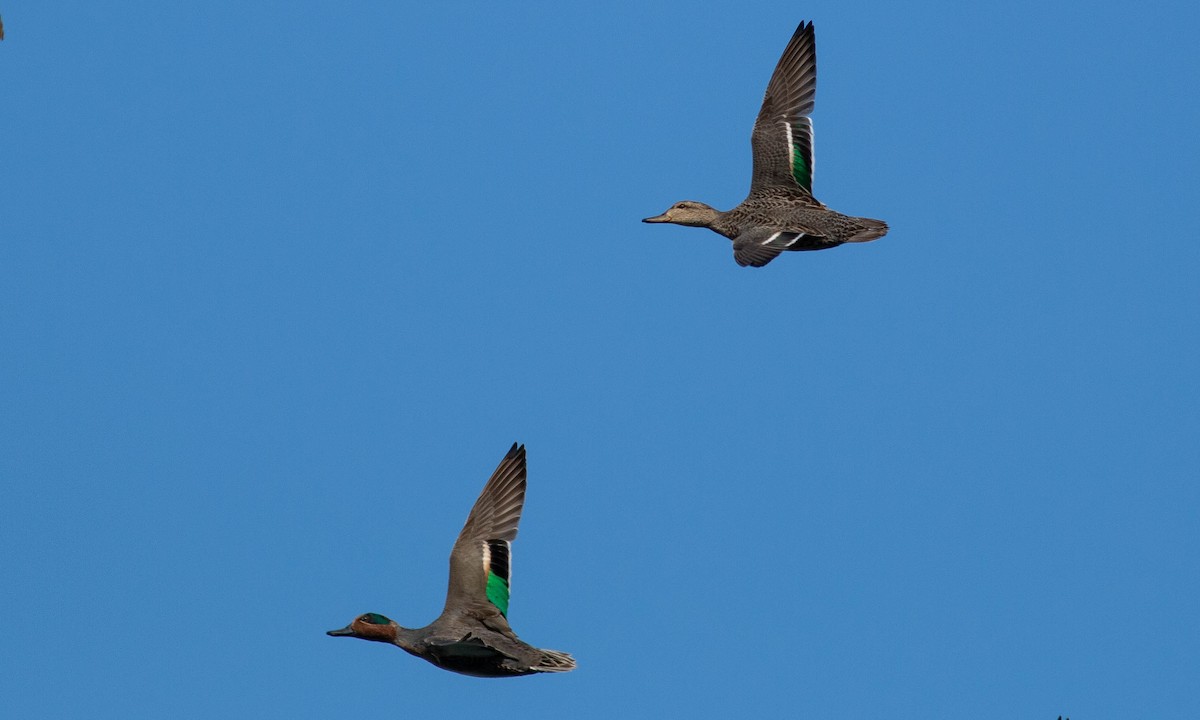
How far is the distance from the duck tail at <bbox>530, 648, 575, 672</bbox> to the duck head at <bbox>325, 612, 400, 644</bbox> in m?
1.65

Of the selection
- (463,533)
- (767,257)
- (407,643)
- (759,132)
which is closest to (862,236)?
(767,257)

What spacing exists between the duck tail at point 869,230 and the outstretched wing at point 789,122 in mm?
2299

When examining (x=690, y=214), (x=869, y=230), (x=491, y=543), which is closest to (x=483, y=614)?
(x=491, y=543)

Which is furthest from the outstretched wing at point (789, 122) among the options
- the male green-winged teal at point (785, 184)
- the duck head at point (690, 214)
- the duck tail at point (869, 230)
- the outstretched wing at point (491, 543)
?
the outstretched wing at point (491, 543)

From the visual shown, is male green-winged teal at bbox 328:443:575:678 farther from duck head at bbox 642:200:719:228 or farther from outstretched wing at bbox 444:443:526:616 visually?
duck head at bbox 642:200:719:228

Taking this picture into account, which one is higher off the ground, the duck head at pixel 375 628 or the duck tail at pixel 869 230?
the duck tail at pixel 869 230

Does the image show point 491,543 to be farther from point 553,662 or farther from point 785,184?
point 785,184

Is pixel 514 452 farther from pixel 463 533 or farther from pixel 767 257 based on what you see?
pixel 767 257

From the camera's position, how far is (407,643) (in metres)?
18.3

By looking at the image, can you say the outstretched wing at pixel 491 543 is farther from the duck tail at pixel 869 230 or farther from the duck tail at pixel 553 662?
the duck tail at pixel 869 230

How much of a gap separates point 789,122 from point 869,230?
142 inches

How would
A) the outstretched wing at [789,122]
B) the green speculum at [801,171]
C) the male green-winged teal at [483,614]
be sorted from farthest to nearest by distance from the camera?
the outstretched wing at [789,122]
the green speculum at [801,171]
the male green-winged teal at [483,614]

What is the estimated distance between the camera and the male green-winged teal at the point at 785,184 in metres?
21.9

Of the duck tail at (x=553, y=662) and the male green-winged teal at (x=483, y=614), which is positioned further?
the male green-winged teal at (x=483, y=614)
